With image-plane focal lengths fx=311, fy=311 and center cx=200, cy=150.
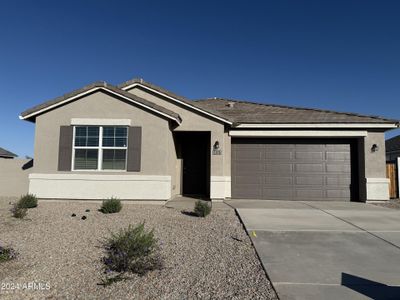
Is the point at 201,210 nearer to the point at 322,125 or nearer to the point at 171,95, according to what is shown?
the point at 171,95

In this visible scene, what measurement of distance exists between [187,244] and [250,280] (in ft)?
6.38

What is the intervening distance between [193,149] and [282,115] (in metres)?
4.25

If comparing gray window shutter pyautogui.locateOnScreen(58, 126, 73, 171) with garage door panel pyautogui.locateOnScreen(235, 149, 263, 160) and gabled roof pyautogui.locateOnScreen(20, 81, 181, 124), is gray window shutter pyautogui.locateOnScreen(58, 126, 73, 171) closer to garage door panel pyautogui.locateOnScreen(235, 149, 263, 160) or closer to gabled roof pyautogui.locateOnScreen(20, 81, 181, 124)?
gabled roof pyautogui.locateOnScreen(20, 81, 181, 124)

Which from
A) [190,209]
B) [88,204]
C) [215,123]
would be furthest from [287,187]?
[88,204]

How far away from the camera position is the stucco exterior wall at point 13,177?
12953 millimetres

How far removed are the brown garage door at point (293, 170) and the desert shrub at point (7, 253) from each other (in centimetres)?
898

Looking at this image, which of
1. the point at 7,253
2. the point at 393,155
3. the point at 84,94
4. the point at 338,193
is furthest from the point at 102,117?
the point at 393,155

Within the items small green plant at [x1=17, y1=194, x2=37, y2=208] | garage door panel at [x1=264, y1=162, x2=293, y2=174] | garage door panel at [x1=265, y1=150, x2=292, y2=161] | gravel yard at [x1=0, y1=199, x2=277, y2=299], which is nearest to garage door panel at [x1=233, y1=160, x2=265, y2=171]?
garage door panel at [x1=264, y1=162, x2=293, y2=174]

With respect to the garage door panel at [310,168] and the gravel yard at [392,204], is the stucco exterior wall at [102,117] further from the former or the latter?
the gravel yard at [392,204]

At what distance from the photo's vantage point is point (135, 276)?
4.42 metres

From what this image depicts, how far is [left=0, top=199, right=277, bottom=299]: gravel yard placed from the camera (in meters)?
3.93

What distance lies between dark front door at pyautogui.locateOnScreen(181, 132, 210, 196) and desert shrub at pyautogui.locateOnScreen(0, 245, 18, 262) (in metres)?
9.31

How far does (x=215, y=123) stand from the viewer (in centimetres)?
1228

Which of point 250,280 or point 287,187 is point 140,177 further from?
point 250,280
